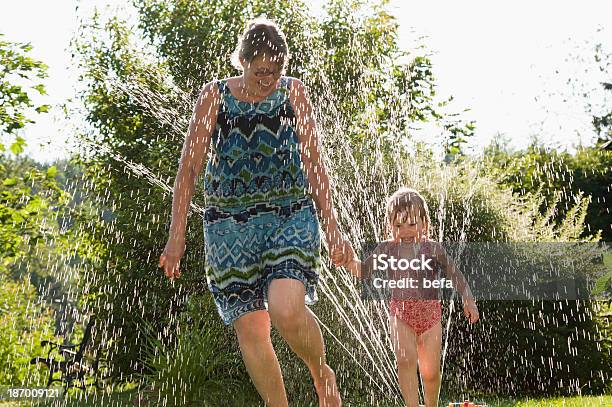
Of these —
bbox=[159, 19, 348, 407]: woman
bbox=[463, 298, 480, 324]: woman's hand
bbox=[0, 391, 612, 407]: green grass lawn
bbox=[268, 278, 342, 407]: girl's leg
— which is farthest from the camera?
bbox=[0, 391, 612, 407]: green grass lawn

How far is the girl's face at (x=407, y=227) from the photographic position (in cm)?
405

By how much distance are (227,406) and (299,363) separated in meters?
0.63

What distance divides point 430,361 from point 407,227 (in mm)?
673

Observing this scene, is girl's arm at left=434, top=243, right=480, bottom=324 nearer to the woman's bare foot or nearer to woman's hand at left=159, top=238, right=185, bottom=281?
the woman's bare foot

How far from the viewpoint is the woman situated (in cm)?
285

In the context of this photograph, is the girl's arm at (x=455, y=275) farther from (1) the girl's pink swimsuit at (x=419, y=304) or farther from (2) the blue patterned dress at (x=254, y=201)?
(2) the blue patterned dress at (x=254, y=201)

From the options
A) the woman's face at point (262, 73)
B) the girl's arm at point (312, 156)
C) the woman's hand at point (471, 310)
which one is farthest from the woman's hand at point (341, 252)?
the woman's hand at point (471, 310)

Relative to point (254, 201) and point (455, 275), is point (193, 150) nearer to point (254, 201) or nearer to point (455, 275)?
point (254, 201)

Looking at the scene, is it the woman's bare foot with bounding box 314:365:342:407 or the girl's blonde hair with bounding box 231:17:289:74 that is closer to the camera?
the girl's blonde hair with bounding box 231:17:289:74

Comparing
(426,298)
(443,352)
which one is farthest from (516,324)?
(426,298)

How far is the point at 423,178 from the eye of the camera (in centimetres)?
730

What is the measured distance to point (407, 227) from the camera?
406cm
